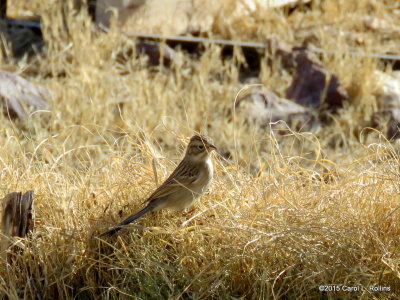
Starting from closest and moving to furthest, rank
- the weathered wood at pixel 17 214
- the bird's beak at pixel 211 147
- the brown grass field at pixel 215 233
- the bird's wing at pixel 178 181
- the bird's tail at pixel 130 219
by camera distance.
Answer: the brown grass field at pixel 215 233, the weathered wood at pixel 17 214, the bird's tail at pixel 130 219, the bird's wing at pixel 178 181, the bird's beak at pixel 211 147

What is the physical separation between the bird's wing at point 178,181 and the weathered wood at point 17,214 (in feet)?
2.27

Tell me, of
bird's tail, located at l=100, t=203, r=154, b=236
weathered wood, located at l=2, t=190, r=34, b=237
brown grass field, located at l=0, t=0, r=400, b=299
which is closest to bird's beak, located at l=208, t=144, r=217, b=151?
brown grass field, located at l=0, t=0, r=400, b=299

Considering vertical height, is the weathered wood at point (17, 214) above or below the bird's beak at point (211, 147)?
below

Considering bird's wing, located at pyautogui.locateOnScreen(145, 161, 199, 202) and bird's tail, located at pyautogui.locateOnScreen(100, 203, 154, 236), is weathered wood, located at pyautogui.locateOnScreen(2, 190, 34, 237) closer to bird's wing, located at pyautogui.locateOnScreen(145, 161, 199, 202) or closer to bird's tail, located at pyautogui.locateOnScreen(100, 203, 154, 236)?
bird's tail, located at pyautogui.locateOnScreen(100, 203, 154, 236)

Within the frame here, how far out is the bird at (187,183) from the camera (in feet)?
15.1

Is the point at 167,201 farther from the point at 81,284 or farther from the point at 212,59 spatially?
the point at 212,59

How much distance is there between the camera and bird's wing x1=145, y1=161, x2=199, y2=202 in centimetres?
459

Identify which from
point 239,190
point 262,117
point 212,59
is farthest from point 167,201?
point 212,59

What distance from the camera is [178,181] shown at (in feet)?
15.5

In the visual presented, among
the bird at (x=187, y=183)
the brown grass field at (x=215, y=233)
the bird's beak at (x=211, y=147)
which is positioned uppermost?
the bird's beak at (x=211, y=147)

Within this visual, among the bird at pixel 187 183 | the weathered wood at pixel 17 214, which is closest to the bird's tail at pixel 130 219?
the bird at pixel 187 183

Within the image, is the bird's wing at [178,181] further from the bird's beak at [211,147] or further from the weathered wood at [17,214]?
the weathered wood at [17,214]

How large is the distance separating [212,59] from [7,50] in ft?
7.88

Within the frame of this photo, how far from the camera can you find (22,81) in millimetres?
8141
